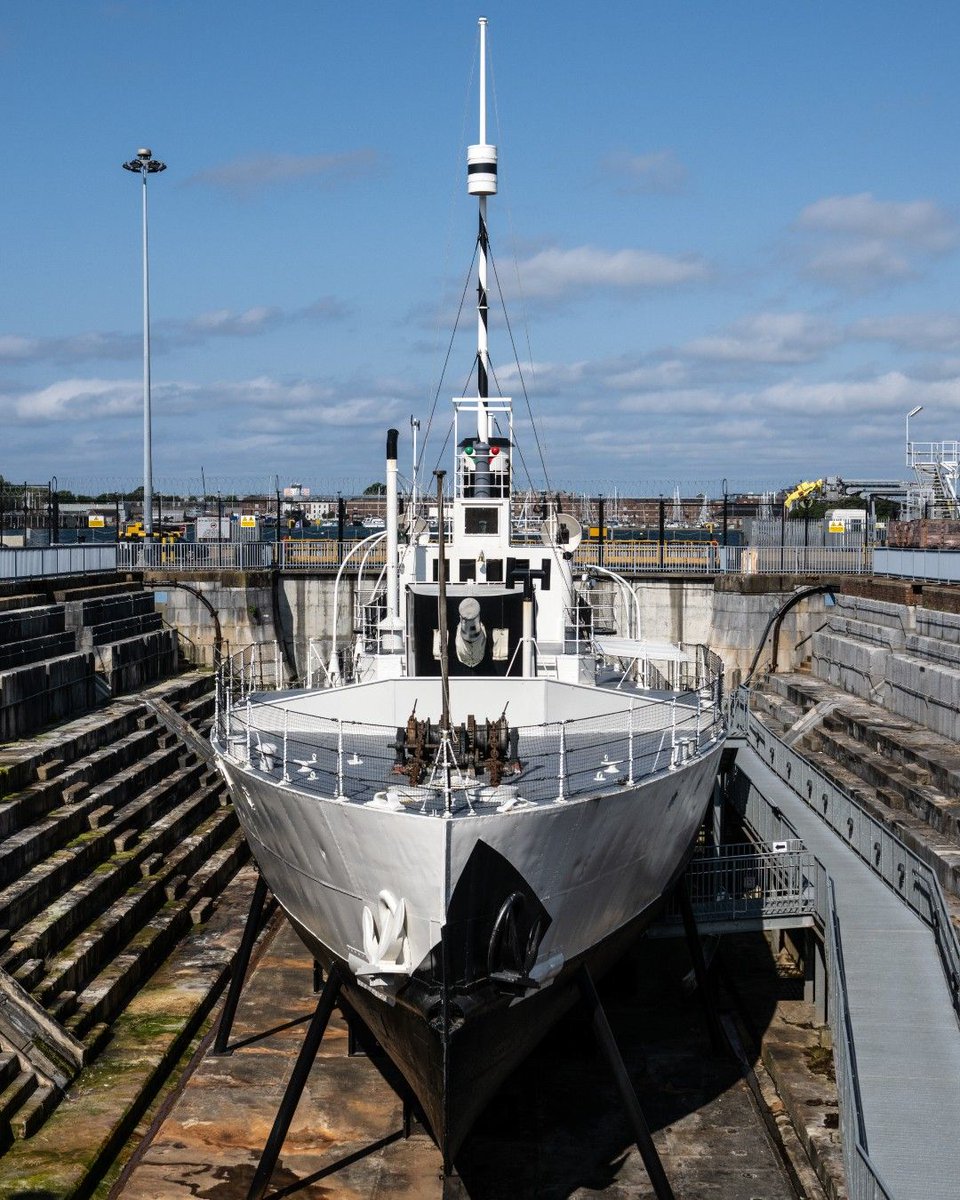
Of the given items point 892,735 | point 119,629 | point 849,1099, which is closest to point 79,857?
point 849,1099

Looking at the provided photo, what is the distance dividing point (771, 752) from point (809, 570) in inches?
742

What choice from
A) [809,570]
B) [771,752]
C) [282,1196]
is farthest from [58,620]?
[809,570]

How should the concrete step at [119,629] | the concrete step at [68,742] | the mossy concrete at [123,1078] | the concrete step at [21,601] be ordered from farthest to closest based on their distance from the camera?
the concrete step at [119,629] → the concrete step at [21,601] → the concrete step at [68,742] → the mossy concrete at [123,1078]

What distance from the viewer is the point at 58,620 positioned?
33156mm

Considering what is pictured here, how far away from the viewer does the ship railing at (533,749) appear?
15.8 metres

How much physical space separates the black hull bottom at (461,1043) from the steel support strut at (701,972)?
10.8 feet

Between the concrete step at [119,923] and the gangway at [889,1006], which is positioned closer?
the gangway at [889,1006]

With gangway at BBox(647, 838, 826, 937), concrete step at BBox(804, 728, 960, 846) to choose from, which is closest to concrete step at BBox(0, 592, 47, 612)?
gangway at BBox(647, 838, 826, 937)

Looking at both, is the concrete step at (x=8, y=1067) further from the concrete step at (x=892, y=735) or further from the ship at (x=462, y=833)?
the concrete step at (x=892, y=735)

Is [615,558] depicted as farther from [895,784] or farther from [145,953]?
[145,953]

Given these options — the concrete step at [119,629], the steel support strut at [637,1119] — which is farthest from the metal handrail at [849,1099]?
the concrete step at [119,629]

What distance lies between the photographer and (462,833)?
45.6 ft

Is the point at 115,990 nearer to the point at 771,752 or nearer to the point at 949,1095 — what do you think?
the point at 949,1095

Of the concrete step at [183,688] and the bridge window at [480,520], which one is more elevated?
the bridge window at [480,520]
